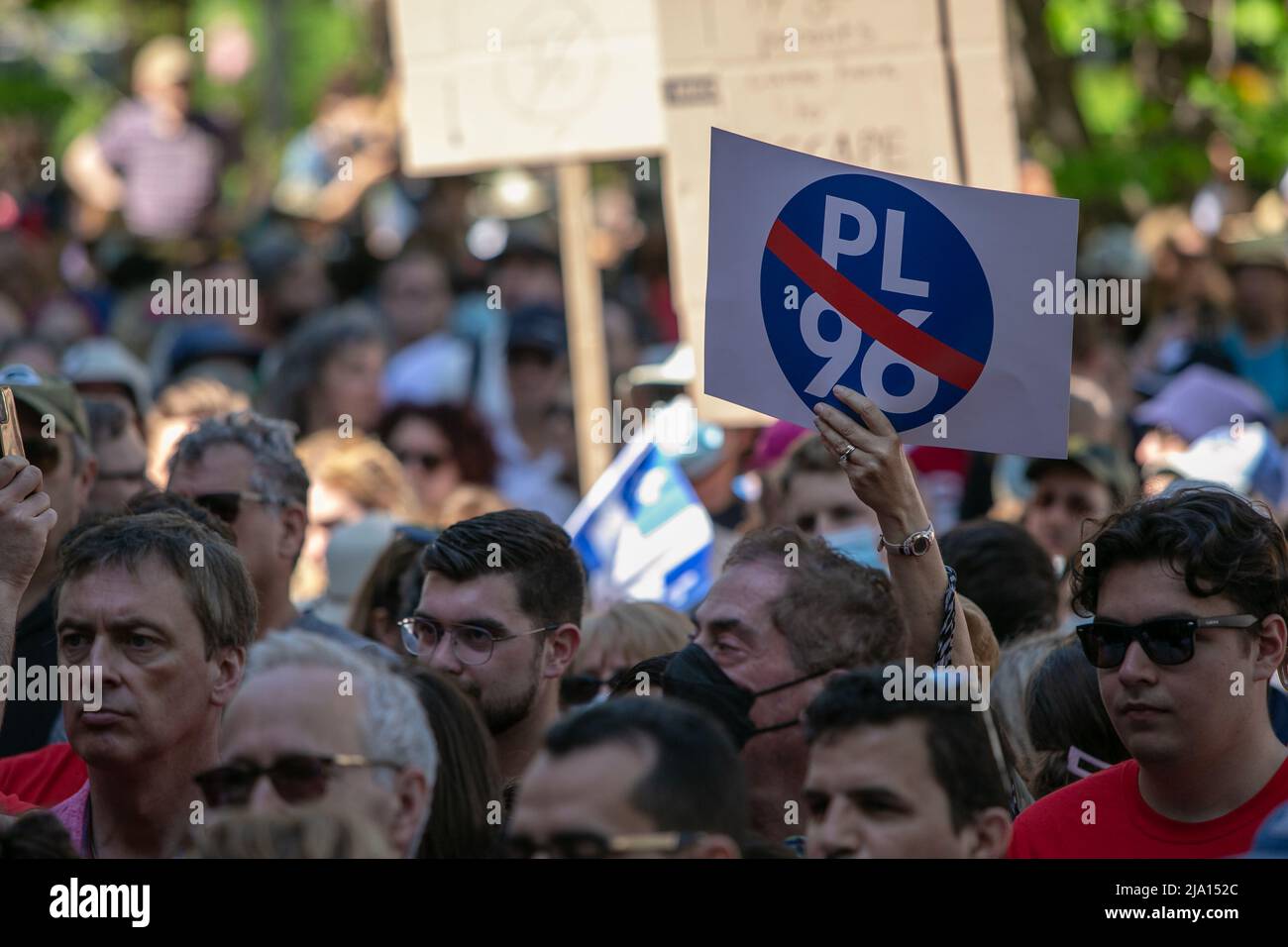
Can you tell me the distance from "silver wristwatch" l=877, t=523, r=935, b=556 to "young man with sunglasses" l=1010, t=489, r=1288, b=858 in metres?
0.35

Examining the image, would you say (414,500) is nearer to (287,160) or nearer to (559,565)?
(559,565)

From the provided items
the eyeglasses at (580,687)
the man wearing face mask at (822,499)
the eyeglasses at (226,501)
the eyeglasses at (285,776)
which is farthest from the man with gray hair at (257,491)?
the eyeglasses at (285,776)

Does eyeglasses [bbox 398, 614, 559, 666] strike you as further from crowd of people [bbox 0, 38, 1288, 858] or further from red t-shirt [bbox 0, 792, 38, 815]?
red t-shirt [bbox 0, 792, 38, 815]

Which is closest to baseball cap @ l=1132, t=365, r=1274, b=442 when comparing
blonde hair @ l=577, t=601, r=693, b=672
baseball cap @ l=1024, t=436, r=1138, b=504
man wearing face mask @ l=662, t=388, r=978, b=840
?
baseball cap @ l=1024, t=436, r=1138, b=504

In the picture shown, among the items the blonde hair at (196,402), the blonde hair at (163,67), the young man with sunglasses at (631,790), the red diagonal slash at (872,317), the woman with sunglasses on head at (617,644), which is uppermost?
the blonde hair at (163,67)

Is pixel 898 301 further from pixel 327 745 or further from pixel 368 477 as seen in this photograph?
pixel 368 477

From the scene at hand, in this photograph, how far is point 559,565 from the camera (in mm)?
4668

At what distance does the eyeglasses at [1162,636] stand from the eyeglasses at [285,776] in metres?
1.51

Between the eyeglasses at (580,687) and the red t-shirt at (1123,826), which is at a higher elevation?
the eyeglasses at (580,687)

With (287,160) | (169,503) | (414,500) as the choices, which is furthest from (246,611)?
(287,160)

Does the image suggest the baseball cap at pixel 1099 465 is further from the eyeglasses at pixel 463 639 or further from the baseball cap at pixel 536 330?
the baseball cap at pixel 536 330

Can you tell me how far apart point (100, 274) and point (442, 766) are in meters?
10.2

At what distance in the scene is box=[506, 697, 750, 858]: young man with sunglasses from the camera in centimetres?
287

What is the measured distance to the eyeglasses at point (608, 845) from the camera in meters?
2.85
